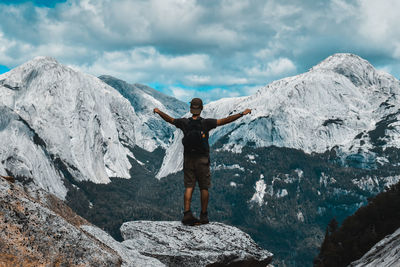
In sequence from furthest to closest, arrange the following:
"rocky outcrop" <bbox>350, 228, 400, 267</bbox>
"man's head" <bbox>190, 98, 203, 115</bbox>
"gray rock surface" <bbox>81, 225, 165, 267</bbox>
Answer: "man's head" <bbox>190, 98, 203, 115</bbox> < "rocky outcrop" <bbox>350, 228, 400, 267</bbox> < "gray rock surface" <bbox>81, 225, 165, 267</bbox>

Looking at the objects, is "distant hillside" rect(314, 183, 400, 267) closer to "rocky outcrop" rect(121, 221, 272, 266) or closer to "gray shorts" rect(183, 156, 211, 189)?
"rocky outcrop" rect(121, 221, 272, 266)

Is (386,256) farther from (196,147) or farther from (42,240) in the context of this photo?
(42,240)

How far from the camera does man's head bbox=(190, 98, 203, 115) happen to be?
67.8 ft

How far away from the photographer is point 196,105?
20797mm

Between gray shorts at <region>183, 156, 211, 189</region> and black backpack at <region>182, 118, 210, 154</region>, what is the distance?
1.08 ft

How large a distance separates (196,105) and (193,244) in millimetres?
5780

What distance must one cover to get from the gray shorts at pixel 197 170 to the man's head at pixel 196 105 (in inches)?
78.5

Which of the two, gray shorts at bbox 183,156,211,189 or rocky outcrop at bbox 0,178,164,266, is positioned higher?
gray shorts at bbox 183,156,211,189

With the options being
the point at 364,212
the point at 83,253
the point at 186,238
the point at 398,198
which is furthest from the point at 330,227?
the point at 83,253

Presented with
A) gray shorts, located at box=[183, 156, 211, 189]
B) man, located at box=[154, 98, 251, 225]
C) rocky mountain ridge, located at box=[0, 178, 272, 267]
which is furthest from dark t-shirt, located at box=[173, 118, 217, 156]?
rocky mountain ridge, located at box=[0, 178, 272, 267]

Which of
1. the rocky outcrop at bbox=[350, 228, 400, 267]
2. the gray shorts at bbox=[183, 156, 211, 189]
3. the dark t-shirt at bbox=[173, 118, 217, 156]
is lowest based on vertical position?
the rocky outcrop at bbox=[350, 228, 400, 267]

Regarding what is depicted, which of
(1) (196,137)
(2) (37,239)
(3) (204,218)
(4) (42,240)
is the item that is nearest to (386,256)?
(3) (204,218)

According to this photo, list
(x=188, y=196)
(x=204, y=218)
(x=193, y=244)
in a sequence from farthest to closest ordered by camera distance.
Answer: (x=204, y=218), (x=188, y=196), (x=193, y=244)

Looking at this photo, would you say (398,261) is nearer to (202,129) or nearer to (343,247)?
(202,129)
